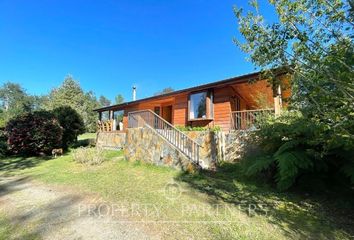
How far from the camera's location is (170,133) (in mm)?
8898

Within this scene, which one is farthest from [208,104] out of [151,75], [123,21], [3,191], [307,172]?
[151,75]

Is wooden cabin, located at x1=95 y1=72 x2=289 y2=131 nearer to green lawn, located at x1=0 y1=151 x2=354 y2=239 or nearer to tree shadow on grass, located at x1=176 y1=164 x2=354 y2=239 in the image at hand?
green lawn, located at x1=0 y1=151 x2=354 y2=239

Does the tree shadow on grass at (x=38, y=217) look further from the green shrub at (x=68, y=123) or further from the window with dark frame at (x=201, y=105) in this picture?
the green shrub at (x=68, y=123)

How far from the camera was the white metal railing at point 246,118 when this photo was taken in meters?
8.68

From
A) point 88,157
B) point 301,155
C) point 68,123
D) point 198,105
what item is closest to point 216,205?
point 301,155

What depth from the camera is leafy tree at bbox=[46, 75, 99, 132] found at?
38.6 m

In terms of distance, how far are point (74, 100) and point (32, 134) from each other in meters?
29.7

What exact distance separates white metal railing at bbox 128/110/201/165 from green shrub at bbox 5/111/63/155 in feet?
18.3

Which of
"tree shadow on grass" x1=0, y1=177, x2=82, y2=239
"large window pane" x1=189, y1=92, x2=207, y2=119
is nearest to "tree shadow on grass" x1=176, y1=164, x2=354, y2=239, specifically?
"tree shadow on grass" x1=0, y1=177, x2=82, y2=239

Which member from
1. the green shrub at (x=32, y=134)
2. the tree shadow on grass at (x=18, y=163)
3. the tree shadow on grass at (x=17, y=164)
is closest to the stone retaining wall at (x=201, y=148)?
the tree shadow on grass at (x=17, y=164)

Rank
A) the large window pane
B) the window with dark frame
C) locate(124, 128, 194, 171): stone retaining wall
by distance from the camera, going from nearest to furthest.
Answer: locate(124, 128, 194, 171): stone retaining wall < the window with dark frame < the large window pane

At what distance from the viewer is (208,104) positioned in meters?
11.5

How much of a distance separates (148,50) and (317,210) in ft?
Answer: 86.4

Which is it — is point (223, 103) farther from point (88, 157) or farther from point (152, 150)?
point (88, 157)
